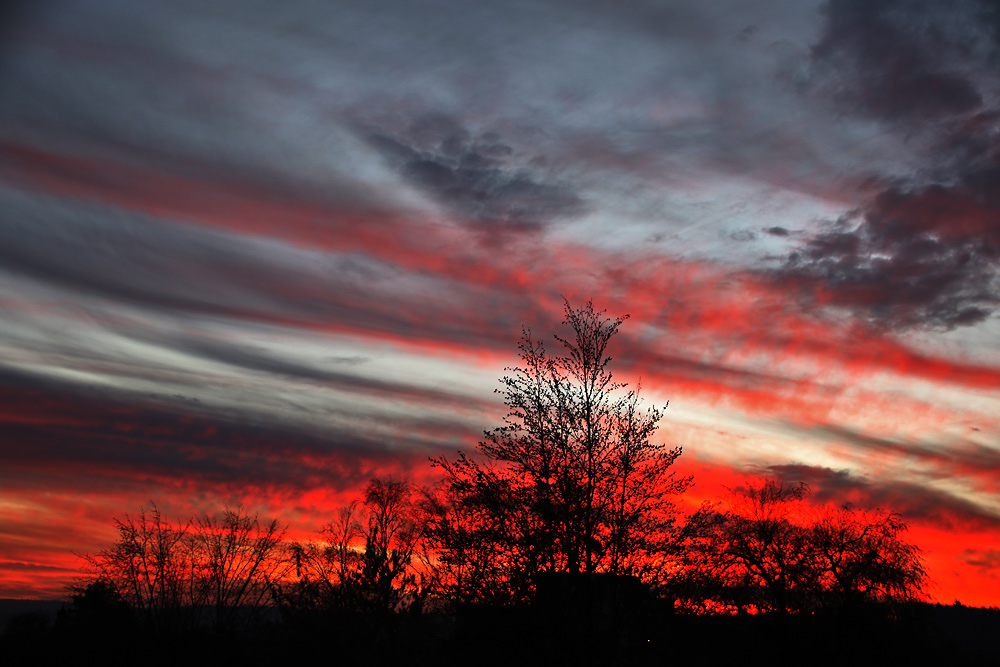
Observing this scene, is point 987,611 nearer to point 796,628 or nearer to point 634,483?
point 796,628

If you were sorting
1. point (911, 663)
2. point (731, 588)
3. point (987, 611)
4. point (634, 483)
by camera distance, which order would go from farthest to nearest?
1. point (987, 611)
2. point (731, 588)
3. point (911, 663)
4. point (634, 483)

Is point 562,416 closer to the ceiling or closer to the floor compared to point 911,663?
closer to the ceiling

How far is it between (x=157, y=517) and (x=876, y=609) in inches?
1639

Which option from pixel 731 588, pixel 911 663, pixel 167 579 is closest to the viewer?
pixel 911 663

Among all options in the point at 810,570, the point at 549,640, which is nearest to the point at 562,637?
the point at 549,640

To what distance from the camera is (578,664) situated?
737 inches

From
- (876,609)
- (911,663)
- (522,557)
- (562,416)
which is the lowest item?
(911,663)

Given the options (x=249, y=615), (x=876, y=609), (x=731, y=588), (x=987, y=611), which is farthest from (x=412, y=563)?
(x=987, y=611)

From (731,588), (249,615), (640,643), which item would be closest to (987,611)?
(731,588)

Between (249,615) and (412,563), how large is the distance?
36.6 feet

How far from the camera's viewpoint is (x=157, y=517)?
47250 mm

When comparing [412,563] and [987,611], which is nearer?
[412,563]

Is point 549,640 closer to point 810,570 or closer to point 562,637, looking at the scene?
point 562,637

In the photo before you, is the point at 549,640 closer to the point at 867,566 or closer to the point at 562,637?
the point at 562,637
